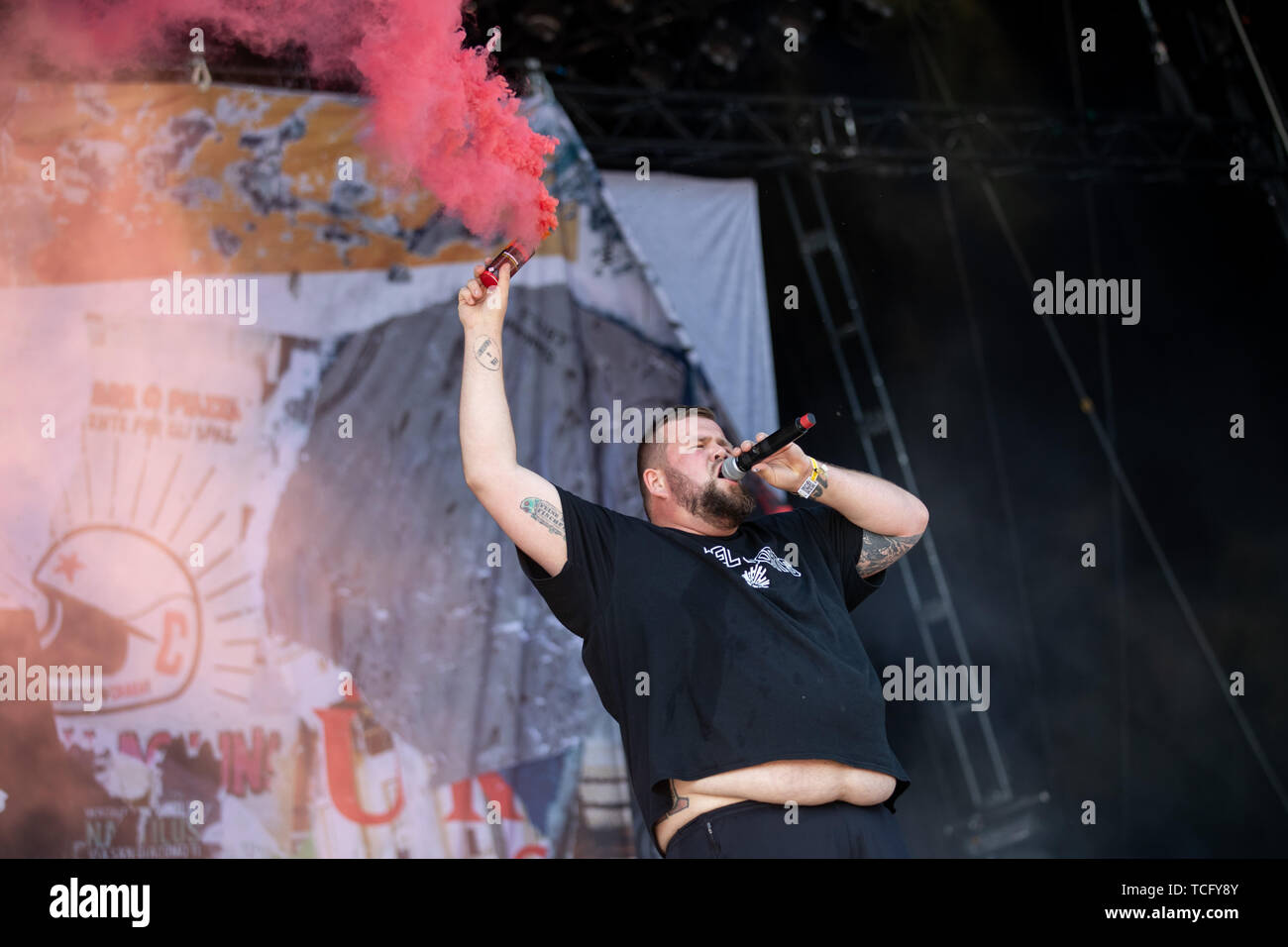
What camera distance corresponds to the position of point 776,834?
2518 millimetres

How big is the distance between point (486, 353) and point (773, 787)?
1195 mm

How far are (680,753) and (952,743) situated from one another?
3957 millimetres

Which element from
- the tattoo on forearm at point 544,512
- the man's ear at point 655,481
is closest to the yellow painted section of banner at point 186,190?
the man's ear at point 655,481

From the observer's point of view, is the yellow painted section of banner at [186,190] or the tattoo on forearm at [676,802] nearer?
the tattoo on forearm at [676,802]

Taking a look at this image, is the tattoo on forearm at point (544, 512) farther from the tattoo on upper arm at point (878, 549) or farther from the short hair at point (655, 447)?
the tattoo on upper arm at point (878, 549)

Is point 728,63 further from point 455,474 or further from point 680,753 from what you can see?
point 680,753

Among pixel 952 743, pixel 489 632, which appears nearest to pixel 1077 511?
pixel 952 743

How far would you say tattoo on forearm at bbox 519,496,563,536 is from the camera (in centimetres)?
266

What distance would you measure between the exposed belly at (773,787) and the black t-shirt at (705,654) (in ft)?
0.11

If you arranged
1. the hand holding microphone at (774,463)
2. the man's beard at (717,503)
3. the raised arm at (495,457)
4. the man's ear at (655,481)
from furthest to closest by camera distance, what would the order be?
the man's ear at (655,481) → the man's beard at (717,503) → the hand holding microphone at (774,463) → the raised arm at (495,457)

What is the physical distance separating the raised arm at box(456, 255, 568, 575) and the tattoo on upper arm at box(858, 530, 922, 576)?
0.90 m

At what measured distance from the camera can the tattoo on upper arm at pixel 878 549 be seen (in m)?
3.14

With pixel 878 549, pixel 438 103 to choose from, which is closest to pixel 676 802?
pixel 878 549

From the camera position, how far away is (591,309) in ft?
17.5
